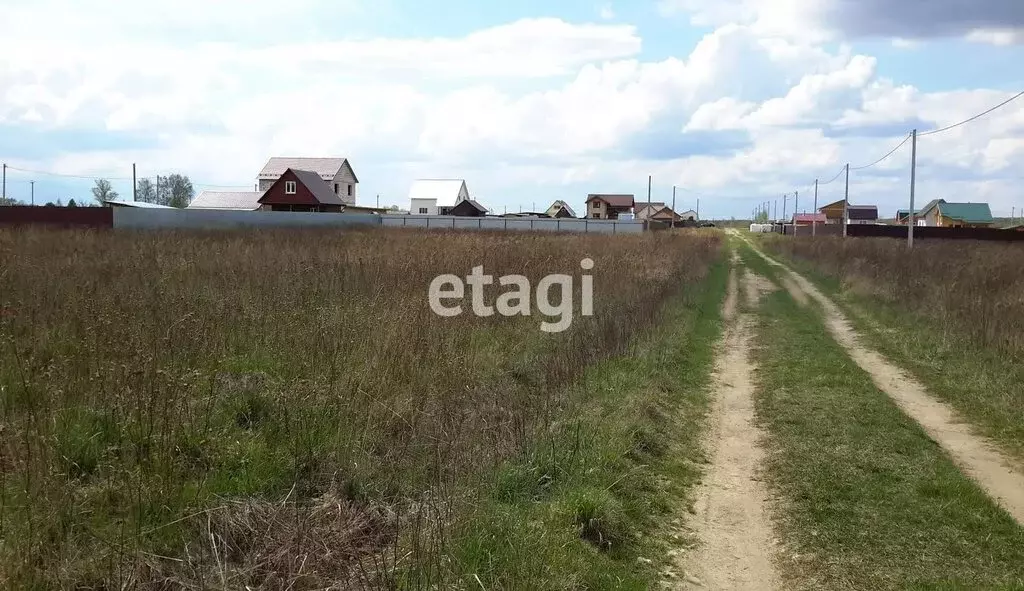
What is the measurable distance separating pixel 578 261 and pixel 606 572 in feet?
40.7

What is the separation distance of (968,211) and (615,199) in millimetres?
46001

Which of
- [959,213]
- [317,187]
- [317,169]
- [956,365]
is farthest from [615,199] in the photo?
[956,365]

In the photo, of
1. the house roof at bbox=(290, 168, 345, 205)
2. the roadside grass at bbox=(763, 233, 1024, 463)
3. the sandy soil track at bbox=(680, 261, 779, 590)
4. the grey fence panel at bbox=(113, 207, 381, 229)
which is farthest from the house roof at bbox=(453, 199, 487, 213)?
the sandy soil track at bbox=(680, 261, 779, 590)

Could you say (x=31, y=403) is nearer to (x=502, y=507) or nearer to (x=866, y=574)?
(x=502, y=507)

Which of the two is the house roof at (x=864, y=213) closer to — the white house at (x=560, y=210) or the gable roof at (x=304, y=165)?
the white house at (x=560, y=210)

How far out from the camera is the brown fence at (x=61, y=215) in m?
32.0

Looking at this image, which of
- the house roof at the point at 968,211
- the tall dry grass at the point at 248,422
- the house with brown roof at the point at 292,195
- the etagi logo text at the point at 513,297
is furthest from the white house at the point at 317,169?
the house roof at the point at 968,211

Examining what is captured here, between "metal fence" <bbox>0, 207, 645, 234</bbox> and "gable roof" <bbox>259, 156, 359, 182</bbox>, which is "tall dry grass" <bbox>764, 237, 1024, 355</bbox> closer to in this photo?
"metal fence" <bbox>0, 207, 645, 234</bbox>

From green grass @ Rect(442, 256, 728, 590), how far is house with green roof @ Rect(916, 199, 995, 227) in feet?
293

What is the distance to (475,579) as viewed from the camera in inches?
132

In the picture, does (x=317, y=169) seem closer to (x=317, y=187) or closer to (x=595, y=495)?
(x=317, y=187)

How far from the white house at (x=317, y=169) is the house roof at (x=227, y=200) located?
4650mm

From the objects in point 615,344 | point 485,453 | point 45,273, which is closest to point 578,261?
point 615,344

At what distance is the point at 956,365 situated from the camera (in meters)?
9.45
